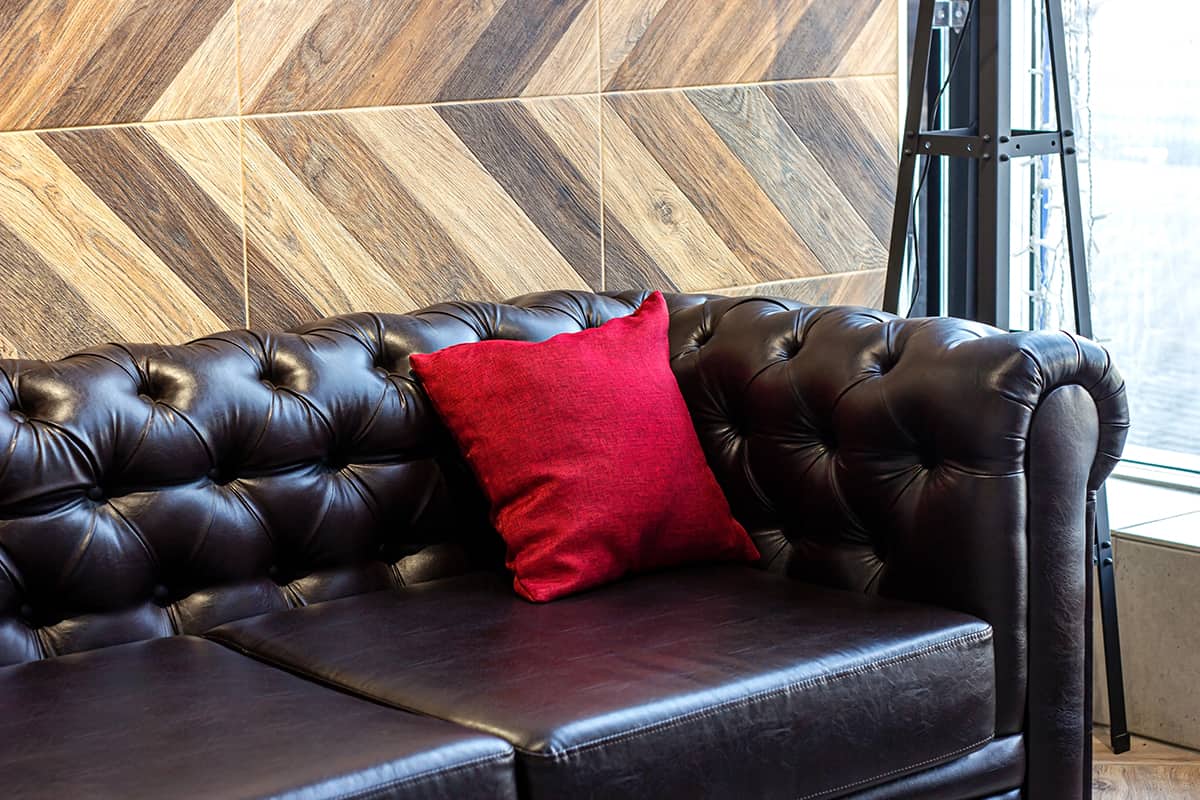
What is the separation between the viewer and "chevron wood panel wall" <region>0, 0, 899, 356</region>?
259 cm

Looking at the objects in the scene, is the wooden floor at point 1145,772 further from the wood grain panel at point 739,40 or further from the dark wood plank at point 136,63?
the dark wood plank at point 136,63

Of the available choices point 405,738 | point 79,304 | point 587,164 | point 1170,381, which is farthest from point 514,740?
point 1170,381

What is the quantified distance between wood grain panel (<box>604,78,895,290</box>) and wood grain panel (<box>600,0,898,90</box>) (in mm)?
37

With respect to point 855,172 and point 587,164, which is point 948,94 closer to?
point 855,172

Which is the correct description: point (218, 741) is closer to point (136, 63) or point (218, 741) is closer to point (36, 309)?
point (36, 309)

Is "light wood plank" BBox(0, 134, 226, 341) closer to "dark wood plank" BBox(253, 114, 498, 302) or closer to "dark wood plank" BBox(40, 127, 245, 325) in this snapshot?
"dark wood plank" BBox(40, 127, 245, 325)

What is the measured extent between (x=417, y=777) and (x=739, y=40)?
2214 millimetres

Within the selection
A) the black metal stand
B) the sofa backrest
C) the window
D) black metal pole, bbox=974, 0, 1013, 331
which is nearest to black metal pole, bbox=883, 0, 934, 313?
the black metal stand

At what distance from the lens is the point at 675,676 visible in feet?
6.57

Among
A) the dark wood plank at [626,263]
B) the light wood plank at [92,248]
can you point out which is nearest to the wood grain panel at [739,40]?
the dark wood plank at [626,263]

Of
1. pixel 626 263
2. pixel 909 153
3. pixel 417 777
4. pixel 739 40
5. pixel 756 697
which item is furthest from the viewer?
pixel 739 40

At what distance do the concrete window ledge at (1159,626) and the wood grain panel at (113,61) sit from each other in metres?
2.05

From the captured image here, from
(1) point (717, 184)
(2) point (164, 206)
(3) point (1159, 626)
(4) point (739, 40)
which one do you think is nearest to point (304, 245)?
(2) point (164, 206)

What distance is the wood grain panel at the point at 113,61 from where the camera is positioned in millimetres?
2506
